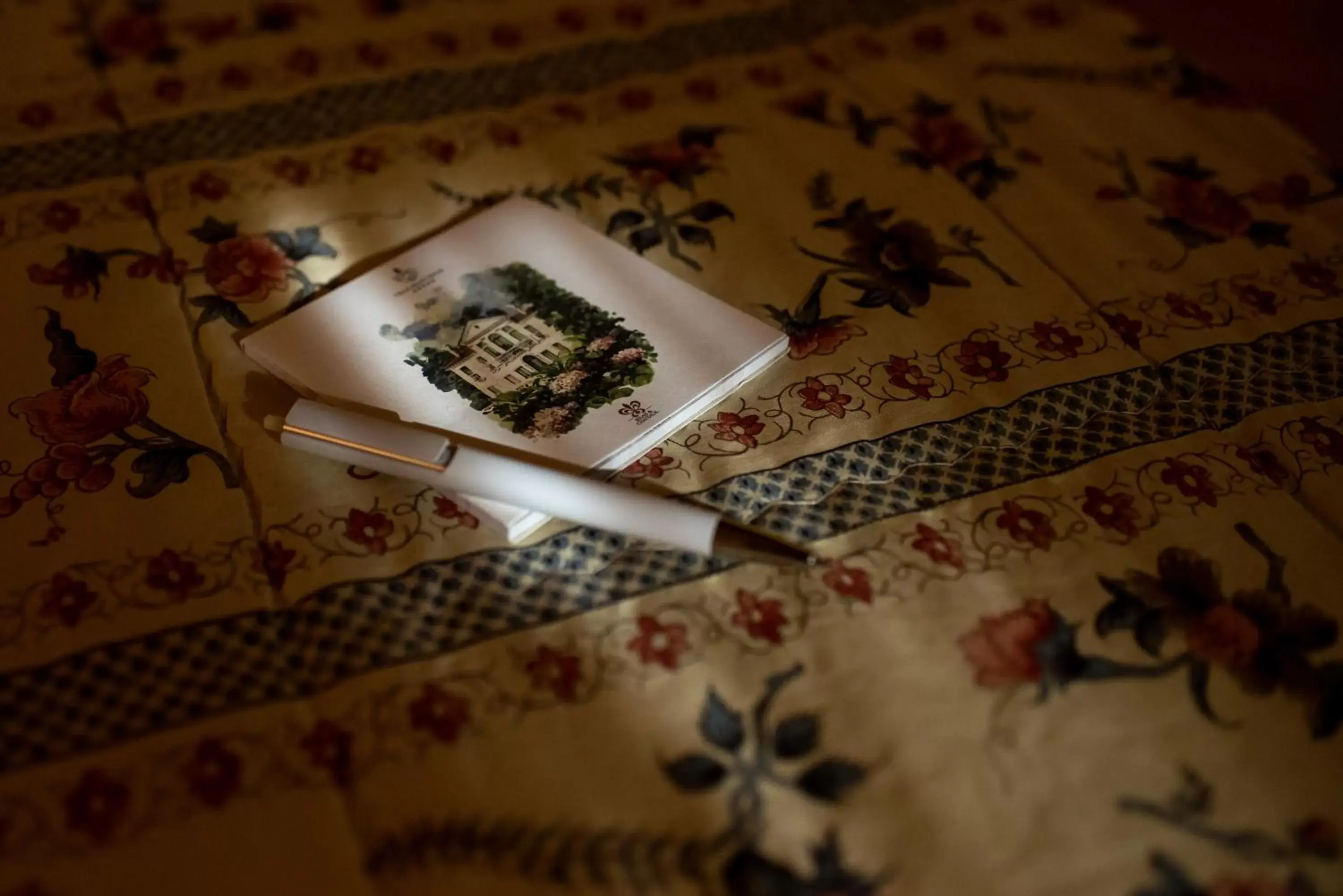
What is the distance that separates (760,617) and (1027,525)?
0.52 ft

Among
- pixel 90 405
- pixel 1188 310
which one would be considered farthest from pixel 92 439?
pixel 1188 310

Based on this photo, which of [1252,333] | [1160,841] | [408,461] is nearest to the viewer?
[1160,841]

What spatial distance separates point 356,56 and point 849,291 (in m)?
0.52

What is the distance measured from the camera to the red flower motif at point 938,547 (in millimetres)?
555

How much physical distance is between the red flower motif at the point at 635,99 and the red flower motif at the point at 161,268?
0.37 meters

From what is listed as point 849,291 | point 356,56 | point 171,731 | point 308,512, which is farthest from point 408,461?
point 356,56

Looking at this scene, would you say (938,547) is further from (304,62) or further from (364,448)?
(304,62)

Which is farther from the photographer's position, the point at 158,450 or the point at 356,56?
the point at 356,56

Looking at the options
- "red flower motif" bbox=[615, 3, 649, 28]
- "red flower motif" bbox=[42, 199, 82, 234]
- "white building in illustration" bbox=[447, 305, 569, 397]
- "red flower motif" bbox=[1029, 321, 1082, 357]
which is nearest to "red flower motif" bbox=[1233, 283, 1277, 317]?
"red flower motif" bbox=[1029, 321, 1082, 357]

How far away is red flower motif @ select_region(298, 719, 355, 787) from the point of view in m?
0.48

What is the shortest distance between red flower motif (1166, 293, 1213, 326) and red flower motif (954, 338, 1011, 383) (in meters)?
0.13

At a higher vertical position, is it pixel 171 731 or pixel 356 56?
pixel 356 56

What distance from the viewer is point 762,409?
0.64 m

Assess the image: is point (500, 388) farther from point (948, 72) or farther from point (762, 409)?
point (948, 72)
